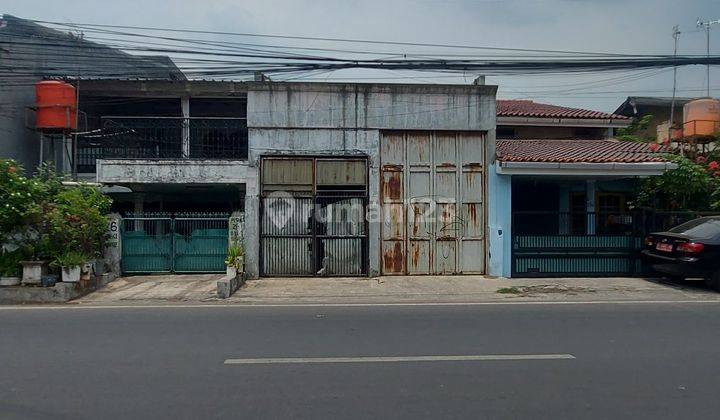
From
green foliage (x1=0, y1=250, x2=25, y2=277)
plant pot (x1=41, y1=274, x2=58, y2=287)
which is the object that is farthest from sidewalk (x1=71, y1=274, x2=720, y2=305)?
green foliage (x1=0, y1=250, x2=25, y2=277)

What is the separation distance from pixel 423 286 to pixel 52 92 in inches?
413

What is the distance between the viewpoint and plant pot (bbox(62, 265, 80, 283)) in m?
11.0

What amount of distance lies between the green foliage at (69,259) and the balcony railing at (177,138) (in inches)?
141

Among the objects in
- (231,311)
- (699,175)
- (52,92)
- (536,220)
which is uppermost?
(52,92)

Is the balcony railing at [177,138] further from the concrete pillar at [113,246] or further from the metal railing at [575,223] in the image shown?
the metal railing at [575,223]

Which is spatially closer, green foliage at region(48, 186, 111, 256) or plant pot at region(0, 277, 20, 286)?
plant pot at region(0, 277, 20, 286)

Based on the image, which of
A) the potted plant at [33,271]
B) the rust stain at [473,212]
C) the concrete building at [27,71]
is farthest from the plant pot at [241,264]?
the concrete building at [27,71]

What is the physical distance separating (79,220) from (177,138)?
379cm

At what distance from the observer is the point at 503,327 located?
7.89 meters

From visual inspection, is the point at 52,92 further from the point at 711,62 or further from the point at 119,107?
the point at 711,62

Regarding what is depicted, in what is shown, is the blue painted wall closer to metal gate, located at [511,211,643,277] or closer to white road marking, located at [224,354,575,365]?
metal gate, located at [511,211,643,277]

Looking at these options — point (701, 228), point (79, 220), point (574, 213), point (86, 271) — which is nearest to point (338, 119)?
point (574, 213)

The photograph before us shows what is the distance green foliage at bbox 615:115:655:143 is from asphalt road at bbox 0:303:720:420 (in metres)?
12.6

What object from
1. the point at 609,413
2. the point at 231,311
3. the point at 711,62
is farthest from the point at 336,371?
the point at 711,62
